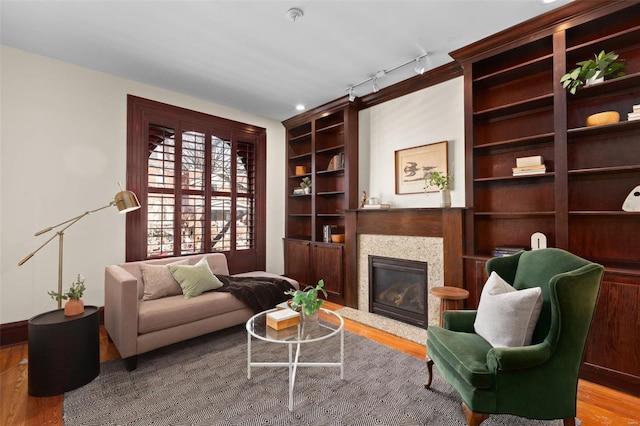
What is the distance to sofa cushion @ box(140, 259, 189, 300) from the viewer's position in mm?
2842

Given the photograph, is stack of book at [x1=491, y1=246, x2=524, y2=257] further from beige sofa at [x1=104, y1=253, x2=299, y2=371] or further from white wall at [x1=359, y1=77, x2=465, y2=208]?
beige sofa at [x1=104, y1=253, x2=299, y2=371]

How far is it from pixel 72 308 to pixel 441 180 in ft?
11.6

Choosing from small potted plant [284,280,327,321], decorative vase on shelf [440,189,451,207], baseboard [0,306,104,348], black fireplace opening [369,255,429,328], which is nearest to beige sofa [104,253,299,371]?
Answer: baseboard [0,306,104,348]

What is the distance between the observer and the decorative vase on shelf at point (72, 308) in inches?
85.9

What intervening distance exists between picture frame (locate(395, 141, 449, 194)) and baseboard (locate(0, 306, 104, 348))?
4.17m

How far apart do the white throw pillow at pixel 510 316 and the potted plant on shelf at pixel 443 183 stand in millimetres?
1458

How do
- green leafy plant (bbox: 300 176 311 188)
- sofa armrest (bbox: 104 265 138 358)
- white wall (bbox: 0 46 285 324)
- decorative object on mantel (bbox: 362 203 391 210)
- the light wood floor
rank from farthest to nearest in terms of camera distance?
green leafy plant (bbox: 300 176 311 188) → decorative object on mantel (bbox: 362 203 391 210) → white wall (bbox: 0 46 285 324) → sofa armrest (bbox: 104 265 138 358) → the light wood floor

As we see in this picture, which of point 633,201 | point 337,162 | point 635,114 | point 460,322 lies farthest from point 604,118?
point 337,162

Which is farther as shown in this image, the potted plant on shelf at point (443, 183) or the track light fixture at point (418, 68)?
the potted plant on shelf at point (443, 183)

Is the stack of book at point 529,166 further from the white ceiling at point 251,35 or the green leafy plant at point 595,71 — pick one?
the white ceiling at point 251,35

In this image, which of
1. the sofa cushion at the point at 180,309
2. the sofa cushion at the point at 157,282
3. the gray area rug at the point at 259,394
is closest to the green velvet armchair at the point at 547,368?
the gray area rug at the point at 259,394

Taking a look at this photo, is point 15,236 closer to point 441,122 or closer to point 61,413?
point 61,413

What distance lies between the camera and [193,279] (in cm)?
295

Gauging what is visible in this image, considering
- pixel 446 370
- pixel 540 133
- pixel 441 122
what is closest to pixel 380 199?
pixel 441 122
